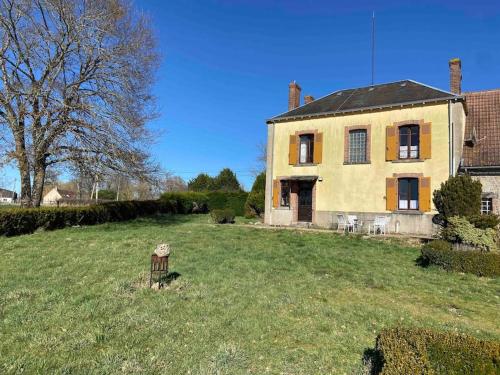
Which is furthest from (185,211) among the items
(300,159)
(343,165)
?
(343,165)

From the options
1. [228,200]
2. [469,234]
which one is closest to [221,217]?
[228,200]

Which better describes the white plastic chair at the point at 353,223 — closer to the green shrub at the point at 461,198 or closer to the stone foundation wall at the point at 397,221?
the stone foundation wall at the point at 397,221

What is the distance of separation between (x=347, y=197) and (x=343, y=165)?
1620 millimetres

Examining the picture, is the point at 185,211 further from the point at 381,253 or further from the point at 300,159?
the point at 381,253

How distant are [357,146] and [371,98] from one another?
2.74 m

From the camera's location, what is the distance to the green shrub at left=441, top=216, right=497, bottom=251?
9.42m

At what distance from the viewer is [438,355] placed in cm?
295

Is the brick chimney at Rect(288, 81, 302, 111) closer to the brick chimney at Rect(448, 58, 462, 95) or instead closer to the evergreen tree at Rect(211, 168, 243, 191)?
the brick chimney at Rect(448, 58, 462, 95)

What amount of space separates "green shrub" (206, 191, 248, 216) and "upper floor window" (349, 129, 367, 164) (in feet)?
40.3

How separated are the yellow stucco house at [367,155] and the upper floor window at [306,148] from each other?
54 mm

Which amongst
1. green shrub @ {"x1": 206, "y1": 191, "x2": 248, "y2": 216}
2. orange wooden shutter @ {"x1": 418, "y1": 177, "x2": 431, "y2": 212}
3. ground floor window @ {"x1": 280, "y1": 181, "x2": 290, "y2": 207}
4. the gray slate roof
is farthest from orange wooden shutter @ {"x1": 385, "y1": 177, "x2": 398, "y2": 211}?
green shrub @ {"x1": 206, "y1": 191, "x2": 248, "y2": 216}

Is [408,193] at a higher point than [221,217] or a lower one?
higher

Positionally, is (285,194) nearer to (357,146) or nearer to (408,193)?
(357,146)

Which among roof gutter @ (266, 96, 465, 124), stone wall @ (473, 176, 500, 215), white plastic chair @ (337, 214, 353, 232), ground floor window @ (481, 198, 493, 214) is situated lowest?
white plastic chair @ (337, 214, 353, 232)
